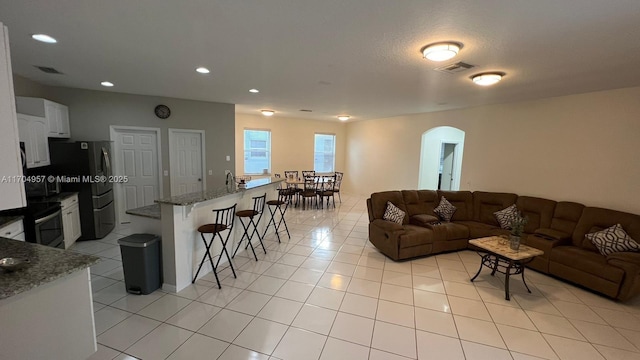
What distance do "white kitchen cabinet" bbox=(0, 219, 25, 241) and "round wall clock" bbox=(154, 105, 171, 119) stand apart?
302cm

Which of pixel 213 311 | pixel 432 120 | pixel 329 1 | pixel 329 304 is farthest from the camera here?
pixel 432 120

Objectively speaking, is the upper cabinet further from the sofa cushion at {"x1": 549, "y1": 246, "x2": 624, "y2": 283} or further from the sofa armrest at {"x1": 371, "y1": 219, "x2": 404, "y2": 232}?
the sofa cushion at {"x1": 549, "y1": 246, "x2": 624, "y2": 283}

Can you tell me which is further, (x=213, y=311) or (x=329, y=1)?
(x=213, y=311)

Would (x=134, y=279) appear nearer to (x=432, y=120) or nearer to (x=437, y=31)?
(x=437, y=31)

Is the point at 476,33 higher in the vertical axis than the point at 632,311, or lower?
higher

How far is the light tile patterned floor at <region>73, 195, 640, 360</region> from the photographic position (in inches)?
86.4

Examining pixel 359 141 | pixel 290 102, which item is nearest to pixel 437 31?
pixel 290 102

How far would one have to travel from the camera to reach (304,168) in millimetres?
9070

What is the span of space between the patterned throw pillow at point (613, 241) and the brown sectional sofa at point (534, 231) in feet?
0.32

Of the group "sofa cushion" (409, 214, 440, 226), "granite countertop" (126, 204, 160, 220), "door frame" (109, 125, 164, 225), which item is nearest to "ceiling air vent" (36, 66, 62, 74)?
"door frame" (109, 125, 164, 225)

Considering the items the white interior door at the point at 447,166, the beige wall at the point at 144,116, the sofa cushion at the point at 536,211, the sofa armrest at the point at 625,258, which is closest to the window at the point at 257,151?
the beige wall at the point at 144,116

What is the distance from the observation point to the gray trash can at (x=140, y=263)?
2.82m

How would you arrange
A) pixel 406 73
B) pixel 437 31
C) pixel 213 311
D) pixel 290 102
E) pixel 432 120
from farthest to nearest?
pixel 432 120
pixel 290 102
pixel 406 73
pixel 213 311
pixel 437 31

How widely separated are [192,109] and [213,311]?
14.2 ft
